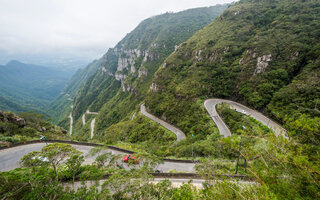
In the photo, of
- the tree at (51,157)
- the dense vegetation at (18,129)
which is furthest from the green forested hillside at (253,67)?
the dense vegetation at (18,129)

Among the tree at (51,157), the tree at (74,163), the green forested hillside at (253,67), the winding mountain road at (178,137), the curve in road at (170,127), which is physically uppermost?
the green forested hillside at (253,67)

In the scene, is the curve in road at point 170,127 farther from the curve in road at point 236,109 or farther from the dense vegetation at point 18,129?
the dense vegetation at point 18,129

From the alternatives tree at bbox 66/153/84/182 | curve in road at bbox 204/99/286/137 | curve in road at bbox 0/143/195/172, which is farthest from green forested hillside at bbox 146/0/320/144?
tree at bbox 66/153/84/182

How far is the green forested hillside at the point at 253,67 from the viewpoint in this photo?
122 feet

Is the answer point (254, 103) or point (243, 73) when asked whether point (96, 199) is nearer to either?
point (254, 103)

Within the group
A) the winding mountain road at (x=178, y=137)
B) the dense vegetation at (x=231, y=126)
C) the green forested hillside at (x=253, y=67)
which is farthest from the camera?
the green forested hillside at (x=253, y=67)

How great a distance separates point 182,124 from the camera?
170 ft

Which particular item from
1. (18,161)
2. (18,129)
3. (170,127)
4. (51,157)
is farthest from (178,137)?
(18,129)

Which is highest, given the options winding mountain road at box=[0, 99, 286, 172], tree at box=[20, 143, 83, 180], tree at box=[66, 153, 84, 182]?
tree at box=[20, 143, 83, 180]

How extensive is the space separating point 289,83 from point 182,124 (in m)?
38.6

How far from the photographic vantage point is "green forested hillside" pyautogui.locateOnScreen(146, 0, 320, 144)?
37.0 m

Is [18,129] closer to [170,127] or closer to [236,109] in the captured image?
[170,127]

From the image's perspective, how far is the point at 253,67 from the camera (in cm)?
5012

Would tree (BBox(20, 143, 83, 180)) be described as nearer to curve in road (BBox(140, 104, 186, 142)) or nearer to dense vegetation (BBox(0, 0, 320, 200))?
dense vegetation (BBox(0, 0, 320, 200))
